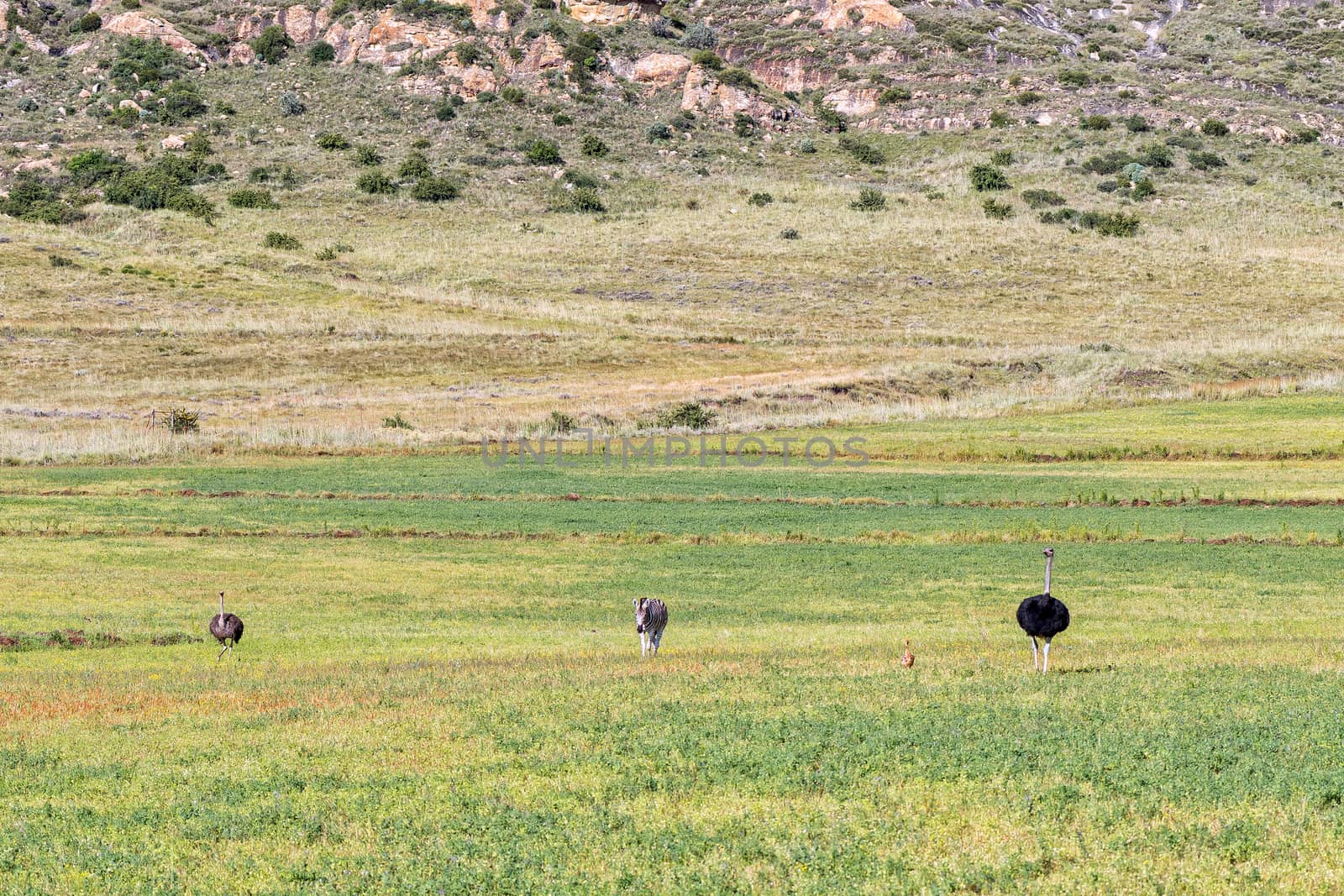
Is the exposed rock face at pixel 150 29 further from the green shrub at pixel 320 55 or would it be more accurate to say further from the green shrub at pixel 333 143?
the green shrub at pixel 333 143

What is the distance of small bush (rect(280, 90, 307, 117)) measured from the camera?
145m

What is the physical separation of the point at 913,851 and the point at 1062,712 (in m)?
5.50

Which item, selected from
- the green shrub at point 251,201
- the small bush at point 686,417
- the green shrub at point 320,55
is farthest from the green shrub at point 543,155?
the small bush at point 686,417

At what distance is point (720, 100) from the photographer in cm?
15138

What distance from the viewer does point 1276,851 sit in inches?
406

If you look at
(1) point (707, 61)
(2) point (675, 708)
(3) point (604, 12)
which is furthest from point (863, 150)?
(2) point (675, 708)

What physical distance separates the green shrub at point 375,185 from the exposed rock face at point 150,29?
45441mm

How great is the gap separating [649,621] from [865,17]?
6317 inches

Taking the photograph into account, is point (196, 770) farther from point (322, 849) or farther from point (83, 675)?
point (83, 675)

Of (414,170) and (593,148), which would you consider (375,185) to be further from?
(593,148)

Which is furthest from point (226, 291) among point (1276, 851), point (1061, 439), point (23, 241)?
point (1276, 851)

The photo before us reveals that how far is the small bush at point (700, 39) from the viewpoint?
165375 millimetres

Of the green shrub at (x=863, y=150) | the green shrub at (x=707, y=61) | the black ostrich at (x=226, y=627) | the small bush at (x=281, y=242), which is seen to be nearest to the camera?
the black ostrich at (x=226, y=627)

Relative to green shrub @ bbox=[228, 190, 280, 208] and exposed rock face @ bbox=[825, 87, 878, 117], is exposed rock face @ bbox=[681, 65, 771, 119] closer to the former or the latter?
exposed rock face @ bbox=[825, 87, 878, 117]
